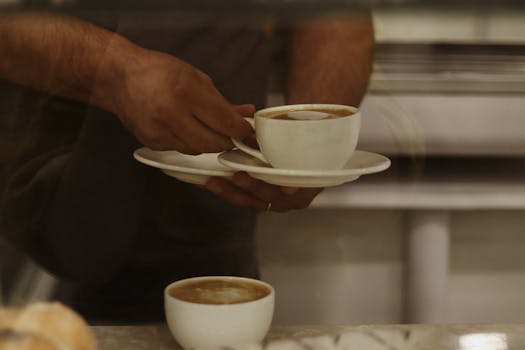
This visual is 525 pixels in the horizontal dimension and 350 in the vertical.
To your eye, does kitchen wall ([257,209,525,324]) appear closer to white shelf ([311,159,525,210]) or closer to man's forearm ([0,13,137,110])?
white shelf ([311,159,525,210])

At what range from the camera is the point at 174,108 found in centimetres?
65

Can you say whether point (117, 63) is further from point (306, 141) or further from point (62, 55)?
point (306, 141)

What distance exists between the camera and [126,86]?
0.65 metres

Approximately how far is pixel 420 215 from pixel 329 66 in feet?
0.53

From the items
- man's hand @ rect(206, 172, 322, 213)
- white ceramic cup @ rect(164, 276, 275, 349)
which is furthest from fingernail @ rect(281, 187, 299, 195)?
white ceramic cup @ rect(164, 276, 275, 349)

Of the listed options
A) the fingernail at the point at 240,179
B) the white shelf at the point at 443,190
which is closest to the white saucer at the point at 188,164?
the fingernail at the point at 240,179

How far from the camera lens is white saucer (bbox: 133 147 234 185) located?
0.69 meters

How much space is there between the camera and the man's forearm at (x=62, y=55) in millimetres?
604

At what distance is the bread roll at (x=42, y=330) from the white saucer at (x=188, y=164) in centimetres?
18

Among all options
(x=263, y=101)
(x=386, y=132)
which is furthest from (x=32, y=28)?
(x=386, y=132)

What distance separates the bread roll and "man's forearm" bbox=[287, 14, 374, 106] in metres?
0.28

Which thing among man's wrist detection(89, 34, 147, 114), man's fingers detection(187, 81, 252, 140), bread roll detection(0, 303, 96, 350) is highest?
man's wrist detection(89, 34, 147, 114)

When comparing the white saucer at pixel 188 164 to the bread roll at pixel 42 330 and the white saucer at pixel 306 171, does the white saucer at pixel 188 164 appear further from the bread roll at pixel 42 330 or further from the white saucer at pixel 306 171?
the bread roll at pixel 42 330

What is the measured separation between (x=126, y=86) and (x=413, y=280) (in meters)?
0.32
